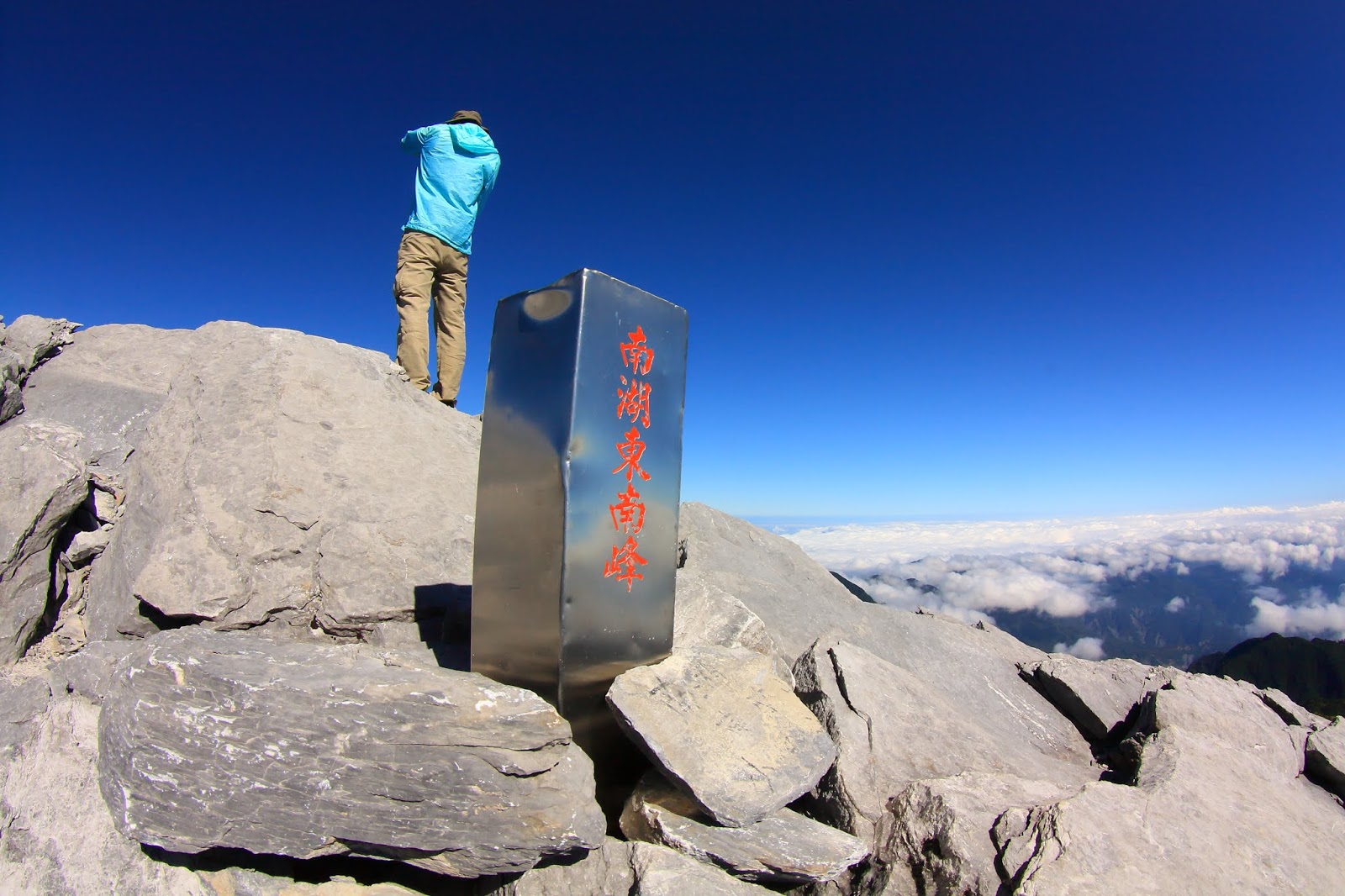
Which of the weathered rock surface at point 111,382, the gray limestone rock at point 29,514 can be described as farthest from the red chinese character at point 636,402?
the weathered rock surface at point 111,382

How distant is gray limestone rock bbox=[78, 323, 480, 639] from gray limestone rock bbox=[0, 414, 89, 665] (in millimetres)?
354

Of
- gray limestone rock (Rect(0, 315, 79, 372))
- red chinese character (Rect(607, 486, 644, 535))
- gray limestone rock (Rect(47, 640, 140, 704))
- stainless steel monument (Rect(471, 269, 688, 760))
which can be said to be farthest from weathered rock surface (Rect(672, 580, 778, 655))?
gray limestone rock (Rect(0, 315, 79, 372))

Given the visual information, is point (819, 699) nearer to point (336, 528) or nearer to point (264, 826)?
point (264, 826)

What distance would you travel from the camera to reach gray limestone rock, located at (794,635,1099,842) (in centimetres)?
421

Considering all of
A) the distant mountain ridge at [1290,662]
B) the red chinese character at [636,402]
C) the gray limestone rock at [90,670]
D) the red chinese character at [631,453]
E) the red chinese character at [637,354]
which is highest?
the red chinese character at [637,354]

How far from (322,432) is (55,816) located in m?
3.48

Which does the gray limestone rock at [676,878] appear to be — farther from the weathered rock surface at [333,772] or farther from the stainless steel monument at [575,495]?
the stainless steel monument at [575,495]

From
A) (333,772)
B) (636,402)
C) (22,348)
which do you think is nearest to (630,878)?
(333,772)

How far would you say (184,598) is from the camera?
463cm

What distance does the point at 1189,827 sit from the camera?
12.7ft

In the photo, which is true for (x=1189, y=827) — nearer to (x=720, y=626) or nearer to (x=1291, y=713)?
(x=720, y=626)

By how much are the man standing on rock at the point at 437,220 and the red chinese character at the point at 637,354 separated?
490 cm

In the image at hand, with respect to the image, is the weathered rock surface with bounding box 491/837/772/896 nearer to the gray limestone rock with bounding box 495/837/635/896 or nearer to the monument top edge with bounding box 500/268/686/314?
the gray limestone rock with bounding box 495/837/635/896

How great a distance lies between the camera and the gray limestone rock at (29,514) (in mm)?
4859
